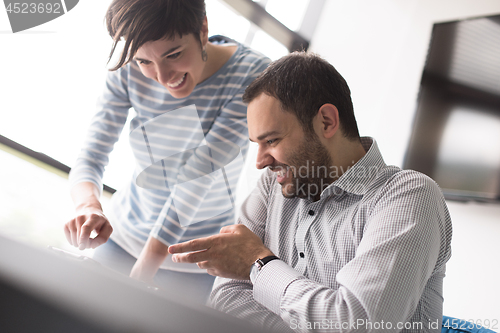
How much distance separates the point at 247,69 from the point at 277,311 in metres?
0.68

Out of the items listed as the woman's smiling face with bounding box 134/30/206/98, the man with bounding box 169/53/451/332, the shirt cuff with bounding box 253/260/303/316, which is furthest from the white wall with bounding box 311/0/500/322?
the woman's smiling face with bounding box 134/30/206/98

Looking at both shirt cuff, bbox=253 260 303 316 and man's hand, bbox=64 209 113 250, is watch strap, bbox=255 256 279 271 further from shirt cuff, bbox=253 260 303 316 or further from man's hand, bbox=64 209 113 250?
man's hand, bbox=64 209 113 250

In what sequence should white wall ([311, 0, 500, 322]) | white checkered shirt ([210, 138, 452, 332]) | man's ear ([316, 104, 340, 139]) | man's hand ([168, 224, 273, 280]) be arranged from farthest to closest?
white wall ([311, 0, 500, 322]) < man's ear ([316, 104, 340, 139]) < man's hand ([168, 224, 273, 280]) < white checkered shirt ([210, 138, 452, 332])

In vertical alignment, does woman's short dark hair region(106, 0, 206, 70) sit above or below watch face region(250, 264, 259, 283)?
above

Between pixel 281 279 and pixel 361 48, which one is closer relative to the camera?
pixel 281 279

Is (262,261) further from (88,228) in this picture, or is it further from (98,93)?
(98,93)

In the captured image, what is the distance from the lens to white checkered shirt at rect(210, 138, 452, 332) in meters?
0.67

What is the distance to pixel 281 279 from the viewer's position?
750 mm

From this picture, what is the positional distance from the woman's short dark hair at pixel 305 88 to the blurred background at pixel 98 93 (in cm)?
106

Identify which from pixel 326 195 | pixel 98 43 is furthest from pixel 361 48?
pixel 326 195

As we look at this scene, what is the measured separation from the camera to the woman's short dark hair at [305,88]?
1.00 m

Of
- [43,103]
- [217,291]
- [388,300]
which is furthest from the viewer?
[43,103]

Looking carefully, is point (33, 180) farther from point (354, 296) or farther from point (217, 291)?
point (354, 296)

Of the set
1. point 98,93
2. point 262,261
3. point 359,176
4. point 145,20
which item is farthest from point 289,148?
point 98,93
